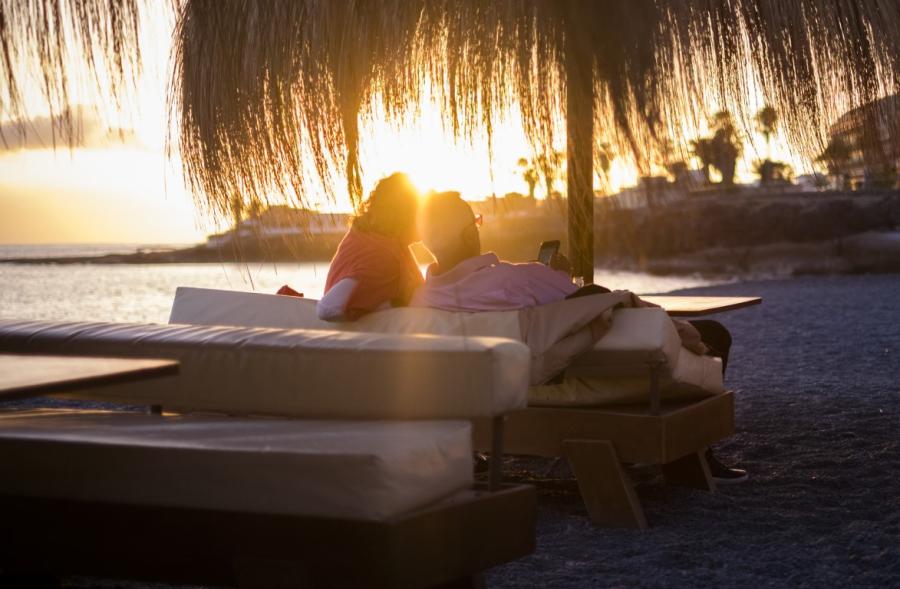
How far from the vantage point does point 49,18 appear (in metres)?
2.36

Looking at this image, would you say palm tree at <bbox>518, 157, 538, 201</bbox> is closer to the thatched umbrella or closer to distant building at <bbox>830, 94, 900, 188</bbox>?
the thatched umbrella

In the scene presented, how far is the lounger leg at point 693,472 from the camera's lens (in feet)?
11.0

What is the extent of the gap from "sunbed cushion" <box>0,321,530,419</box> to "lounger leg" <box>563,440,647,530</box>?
3.83 feet

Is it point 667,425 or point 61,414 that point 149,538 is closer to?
point 61,414

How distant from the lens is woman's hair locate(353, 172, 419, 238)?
3.01 metres

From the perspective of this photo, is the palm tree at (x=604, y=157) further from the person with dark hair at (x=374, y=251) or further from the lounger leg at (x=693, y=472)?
the lounger leg at (x=693, y=472)

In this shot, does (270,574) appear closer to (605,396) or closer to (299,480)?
(299,480)

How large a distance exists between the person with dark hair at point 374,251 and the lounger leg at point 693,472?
1.14 meters

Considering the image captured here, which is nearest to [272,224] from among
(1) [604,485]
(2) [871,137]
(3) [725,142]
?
(1) [604,485]

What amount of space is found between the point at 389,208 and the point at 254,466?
149 cm

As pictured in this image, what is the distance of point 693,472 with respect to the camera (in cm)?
337

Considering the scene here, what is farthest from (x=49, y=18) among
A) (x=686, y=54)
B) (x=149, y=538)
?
(x=686, y=54)

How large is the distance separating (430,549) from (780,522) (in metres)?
1.67

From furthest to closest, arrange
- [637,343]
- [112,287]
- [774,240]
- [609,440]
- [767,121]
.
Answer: [774,240] → [112,287] → [767,121] → [609,440] → [637,343]
